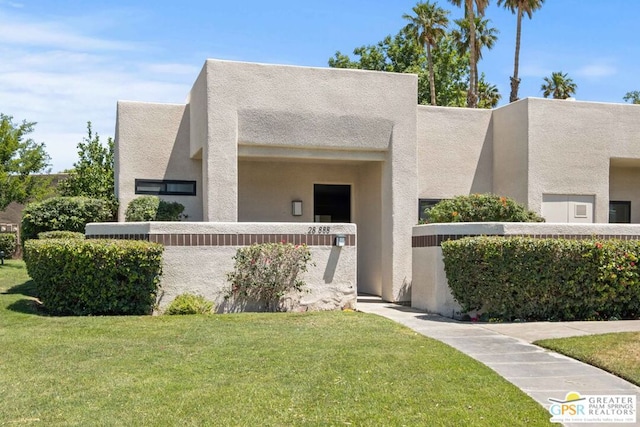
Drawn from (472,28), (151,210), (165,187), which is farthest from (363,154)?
(472,28)

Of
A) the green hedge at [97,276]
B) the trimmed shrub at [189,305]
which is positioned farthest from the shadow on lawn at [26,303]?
the trimmed shrub at [189,305]

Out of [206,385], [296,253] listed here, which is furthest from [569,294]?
[206,385]

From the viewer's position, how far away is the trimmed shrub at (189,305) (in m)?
12.2

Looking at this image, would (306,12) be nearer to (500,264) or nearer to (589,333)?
(500,264)

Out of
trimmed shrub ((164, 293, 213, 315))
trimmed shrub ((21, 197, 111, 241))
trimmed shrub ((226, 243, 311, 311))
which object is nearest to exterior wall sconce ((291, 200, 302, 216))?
trimmed shrub ((226, 243, 311, 311))

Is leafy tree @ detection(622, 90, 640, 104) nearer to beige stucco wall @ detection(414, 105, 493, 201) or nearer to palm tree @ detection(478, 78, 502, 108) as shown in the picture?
palm tree @ detection(478, 78, 502, 108)

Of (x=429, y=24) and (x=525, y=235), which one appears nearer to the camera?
(x=525, y=235)

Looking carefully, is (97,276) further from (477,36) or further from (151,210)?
(477,36)

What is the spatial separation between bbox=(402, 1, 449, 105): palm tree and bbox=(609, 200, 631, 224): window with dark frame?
18596 mm

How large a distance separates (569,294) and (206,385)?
7.54 metres

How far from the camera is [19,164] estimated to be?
22.5 meters

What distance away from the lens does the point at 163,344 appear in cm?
898

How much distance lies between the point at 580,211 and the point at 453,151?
11.3 ft

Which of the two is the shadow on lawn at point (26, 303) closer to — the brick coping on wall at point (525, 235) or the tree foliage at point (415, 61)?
the brick coping on wall at point (525, 235)
